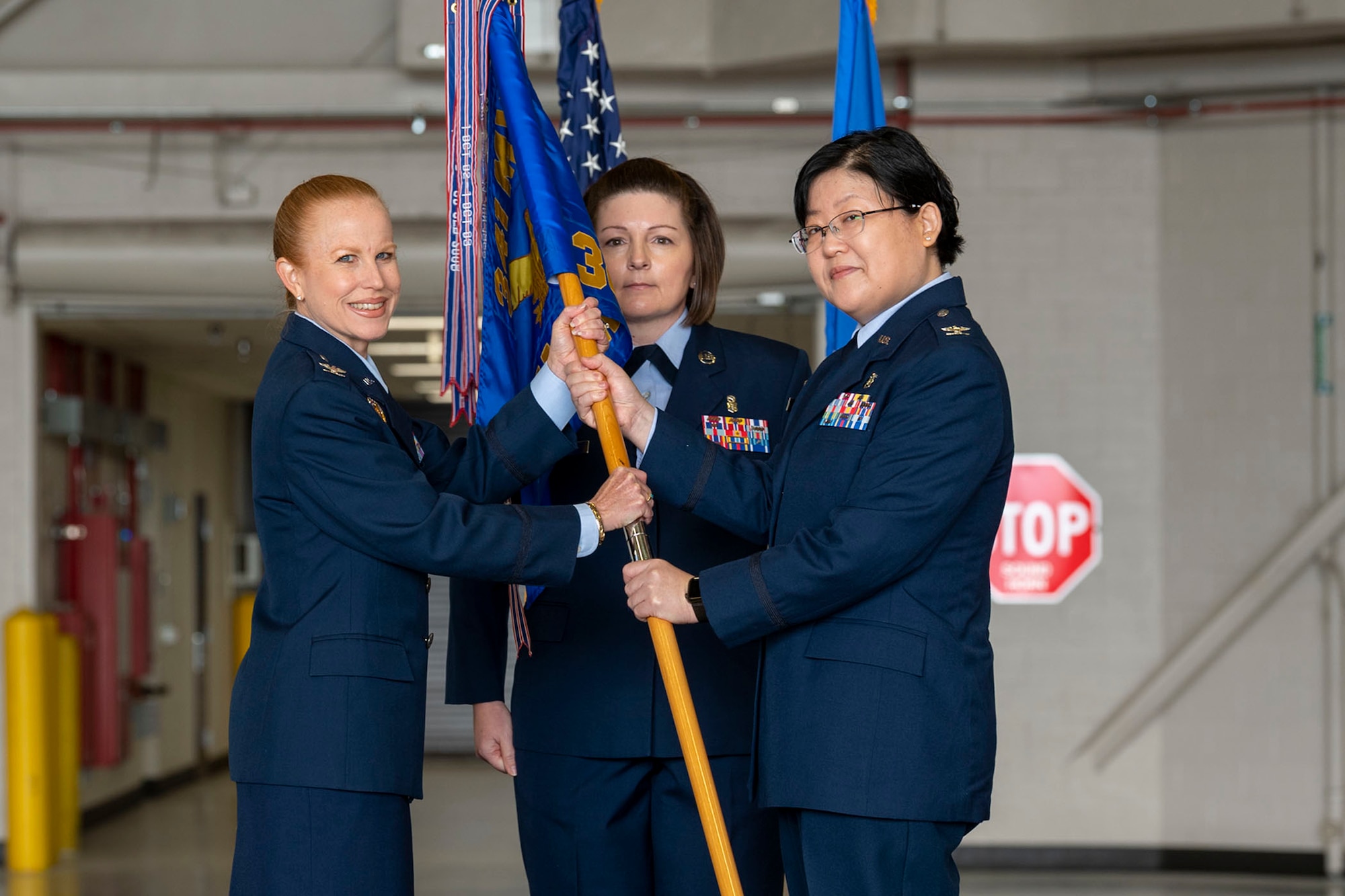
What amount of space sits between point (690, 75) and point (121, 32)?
2613 millimetres

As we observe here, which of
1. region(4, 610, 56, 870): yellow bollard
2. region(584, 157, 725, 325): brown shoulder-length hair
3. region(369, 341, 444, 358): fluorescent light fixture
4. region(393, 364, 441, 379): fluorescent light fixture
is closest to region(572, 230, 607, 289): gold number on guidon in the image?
region(584, 157, 725, 325): brown shoulder-length hair

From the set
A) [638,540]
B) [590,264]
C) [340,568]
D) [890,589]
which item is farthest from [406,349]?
[890,589]

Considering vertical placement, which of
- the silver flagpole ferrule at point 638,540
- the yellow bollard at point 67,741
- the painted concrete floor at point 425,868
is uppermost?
the silver flagpole ferrule at point 638,540

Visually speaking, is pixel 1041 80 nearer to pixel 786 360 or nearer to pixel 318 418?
pixel 786 360

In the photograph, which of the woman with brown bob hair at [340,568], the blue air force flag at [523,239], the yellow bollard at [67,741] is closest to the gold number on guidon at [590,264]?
the blue air force flag at [523,239]

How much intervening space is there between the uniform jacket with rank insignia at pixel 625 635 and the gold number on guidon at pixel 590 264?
24 centimetres

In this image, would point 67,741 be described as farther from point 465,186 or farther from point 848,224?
point 848,224

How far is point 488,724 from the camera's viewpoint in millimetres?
2514

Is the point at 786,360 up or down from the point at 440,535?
up

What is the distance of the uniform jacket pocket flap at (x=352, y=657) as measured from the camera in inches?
76.7

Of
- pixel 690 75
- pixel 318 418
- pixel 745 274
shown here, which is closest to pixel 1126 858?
pixel 745 274

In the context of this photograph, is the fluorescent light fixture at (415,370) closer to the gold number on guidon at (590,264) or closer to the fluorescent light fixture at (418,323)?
the fluorescent light fixture at (418,323)

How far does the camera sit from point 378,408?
2.12 meters

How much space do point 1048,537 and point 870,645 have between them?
4.18 metres
